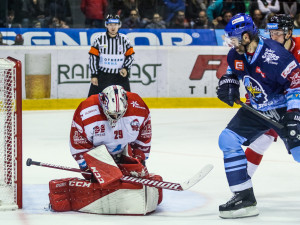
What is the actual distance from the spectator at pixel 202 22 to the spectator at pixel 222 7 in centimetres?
6

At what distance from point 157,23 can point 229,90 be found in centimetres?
546

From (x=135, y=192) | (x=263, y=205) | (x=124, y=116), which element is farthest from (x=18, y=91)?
(x=263, y=205)

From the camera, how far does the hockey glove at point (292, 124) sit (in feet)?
12.5

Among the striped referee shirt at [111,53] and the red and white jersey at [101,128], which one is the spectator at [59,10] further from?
the red and white jersey at [101,128]

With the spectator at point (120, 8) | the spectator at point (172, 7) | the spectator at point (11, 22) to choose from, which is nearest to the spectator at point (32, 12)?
the spectator at point (11, 22)

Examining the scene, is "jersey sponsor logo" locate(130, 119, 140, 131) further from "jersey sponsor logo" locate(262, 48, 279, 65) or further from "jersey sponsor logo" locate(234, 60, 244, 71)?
"jersey sponsor logo" locate(262, 48, 279, 65)

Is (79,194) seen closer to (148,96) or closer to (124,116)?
(124,116)

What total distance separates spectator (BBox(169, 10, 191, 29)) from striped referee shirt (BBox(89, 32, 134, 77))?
6.15ft

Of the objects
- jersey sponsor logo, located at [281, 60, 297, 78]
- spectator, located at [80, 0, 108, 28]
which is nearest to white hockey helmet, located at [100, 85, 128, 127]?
jersey sponsor logo, located at [281, 60, 297, 78]

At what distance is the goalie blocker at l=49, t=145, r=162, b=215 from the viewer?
4008mm

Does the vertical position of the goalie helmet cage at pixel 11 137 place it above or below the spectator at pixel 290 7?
below

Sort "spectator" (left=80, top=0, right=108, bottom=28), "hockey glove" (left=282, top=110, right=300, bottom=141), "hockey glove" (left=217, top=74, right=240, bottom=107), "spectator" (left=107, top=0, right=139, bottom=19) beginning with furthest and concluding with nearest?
"spectator" (left=107, top=0, right=139, bottom=19) → "spectator" (left=80, top=0, right=108, bottom=28) → "hockey glove" (left=217, top=74, right=240, bottom=107) → "hockey glove" (left=282, top=110, right=300, bottom=141)

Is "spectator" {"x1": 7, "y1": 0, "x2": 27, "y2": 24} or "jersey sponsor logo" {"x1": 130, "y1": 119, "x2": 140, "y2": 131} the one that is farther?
"spectator" {"x1": 7, "y1": 0, "x2": 27, "y2": 24}

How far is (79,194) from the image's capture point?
13.5ft
